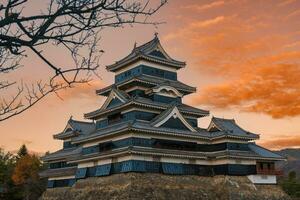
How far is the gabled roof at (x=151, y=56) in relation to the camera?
3954 cm

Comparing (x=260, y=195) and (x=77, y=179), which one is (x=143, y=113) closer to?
(x=77, y=179)

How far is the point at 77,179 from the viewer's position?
38.5 m

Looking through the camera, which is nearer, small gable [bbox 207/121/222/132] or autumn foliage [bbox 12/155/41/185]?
small gable [bbox 207/121/222/132]

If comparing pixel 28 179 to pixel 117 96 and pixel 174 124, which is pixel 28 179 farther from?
pixel 174 124

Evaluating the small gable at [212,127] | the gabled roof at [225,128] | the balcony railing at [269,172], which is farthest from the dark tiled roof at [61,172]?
the balcony railing at [269,172]

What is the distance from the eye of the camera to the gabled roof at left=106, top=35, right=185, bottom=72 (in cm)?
3954

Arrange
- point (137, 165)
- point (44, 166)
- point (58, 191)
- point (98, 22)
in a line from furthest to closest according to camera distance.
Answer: point (44, 166) < point (58, 191) < point (137, 165) < point (98, 22)

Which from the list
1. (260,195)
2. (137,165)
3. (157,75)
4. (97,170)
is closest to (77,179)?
(97,170)

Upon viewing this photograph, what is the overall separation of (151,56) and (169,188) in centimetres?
1458

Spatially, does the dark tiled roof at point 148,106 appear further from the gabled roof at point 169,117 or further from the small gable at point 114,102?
the gabled roof at point 169,117

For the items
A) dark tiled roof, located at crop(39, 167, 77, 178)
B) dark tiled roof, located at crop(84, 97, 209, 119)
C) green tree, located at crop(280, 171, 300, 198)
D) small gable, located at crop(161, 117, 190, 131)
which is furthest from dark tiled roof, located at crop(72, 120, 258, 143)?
green tree, located at crop(280, 171, 300, 198)

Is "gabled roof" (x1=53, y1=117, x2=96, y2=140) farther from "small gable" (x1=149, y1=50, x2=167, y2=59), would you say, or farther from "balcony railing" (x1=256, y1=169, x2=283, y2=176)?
"balcony railing" (x1=256, y1=169, x2=283, y2=176)


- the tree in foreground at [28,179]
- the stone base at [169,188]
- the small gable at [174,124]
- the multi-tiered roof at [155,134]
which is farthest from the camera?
the tree in foreground at [28,179]

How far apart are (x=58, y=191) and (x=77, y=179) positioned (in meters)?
6.33
